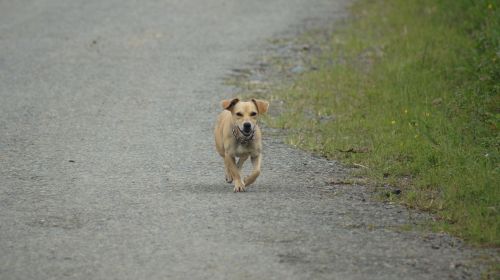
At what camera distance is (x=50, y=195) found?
7684 mm

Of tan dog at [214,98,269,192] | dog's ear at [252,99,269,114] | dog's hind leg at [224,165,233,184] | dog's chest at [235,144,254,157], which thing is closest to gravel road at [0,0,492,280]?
dog's hind leg at [224,165,233,184]

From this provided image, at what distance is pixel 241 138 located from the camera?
816 centimetres

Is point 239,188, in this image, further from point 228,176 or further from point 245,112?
point 245,112

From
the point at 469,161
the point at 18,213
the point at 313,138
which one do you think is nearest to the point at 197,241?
the point at 18,213

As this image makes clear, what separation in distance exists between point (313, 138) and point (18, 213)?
3909 millimetres

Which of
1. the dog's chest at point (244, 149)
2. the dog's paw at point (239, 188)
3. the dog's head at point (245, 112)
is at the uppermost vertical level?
the dog's head at point (245, 112)

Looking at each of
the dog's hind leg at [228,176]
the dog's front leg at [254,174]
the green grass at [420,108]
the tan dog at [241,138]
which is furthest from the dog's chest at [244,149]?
the green grass at [420,108]

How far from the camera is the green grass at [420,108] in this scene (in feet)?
25.4

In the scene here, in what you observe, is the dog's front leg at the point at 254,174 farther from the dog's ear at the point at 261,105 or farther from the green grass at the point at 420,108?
the green grass at the point at 420,108

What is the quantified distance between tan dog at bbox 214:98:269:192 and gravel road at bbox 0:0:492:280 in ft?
0.55

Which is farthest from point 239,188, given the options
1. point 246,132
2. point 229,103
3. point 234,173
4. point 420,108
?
point 420,108

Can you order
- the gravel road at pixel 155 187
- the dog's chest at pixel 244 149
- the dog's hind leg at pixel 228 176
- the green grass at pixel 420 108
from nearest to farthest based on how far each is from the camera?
the gravel road at pixel 155 187
the green grass at pixel 420 108
the dog's chest at pixel 244 149
the dog's hind leg at pixel 228 176

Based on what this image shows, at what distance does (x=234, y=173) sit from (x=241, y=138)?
34cm

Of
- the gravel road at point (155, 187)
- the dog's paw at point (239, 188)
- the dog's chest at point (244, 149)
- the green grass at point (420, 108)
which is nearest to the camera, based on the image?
the gravel road at point (155, 187)
